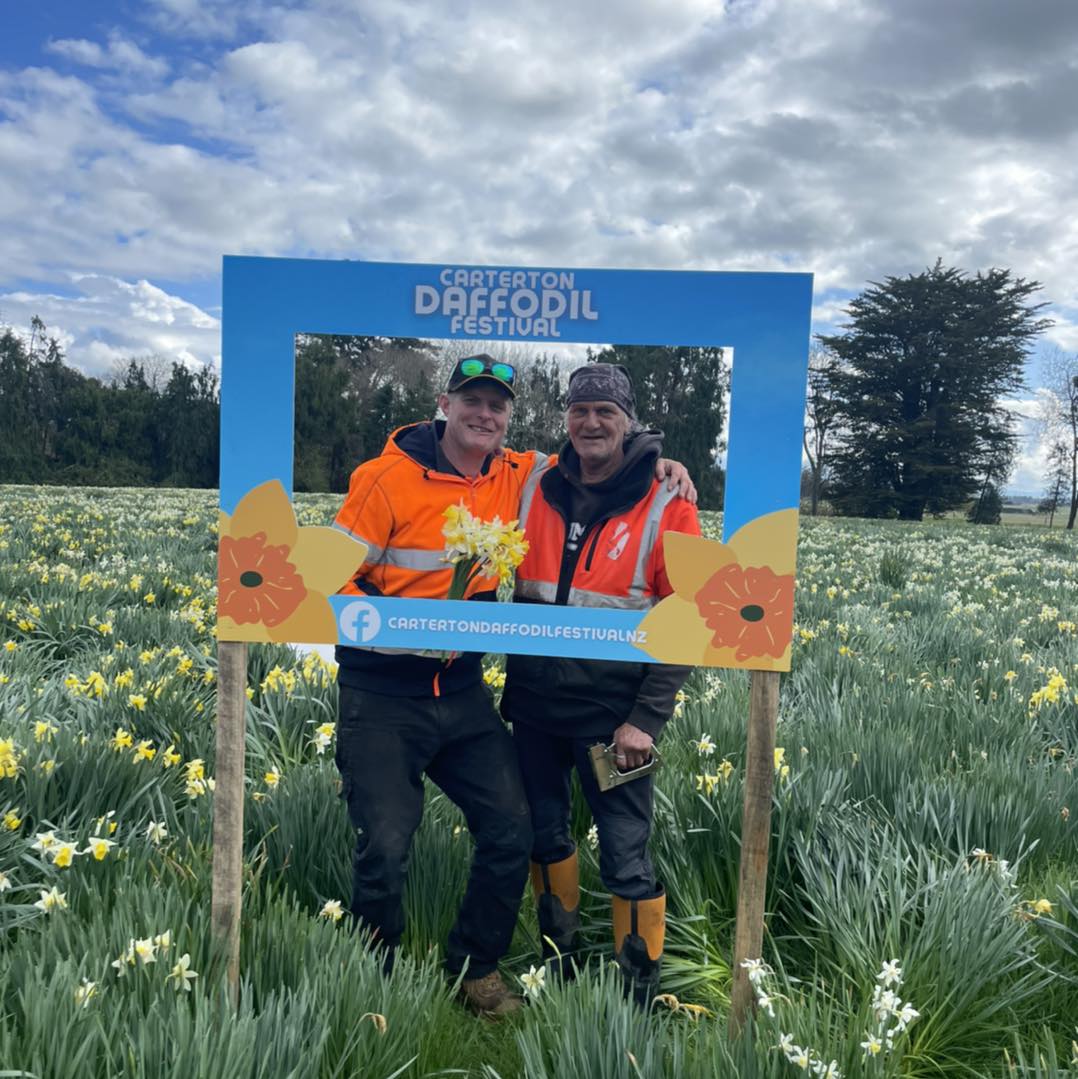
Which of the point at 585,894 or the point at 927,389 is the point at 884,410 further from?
the point at 585,894

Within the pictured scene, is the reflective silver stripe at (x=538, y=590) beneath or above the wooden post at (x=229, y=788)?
above

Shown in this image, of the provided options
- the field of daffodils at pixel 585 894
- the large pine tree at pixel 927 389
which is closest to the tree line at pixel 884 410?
the large pine tree at pixel 927 389

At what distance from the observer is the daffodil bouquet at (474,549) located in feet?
8.54

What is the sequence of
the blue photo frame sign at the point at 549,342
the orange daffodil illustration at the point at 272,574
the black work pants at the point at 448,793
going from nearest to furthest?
the blue photo frame sign at the point at 549,342, the orange daffodil illustration at the point at 272,574, the black work pants at the point at 448,793

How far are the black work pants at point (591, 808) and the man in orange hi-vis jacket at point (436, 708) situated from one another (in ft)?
0.36

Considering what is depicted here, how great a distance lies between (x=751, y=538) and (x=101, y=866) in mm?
2257

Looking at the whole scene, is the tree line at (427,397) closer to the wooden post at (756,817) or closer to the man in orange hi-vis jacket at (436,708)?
the man in orange hi-vis jacket at (436,708)

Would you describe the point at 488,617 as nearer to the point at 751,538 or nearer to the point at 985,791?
the point at 751,538

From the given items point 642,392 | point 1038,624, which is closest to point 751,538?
point 642,392

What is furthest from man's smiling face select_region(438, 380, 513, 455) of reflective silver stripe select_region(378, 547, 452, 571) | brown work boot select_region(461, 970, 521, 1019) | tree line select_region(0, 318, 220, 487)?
tree line select_region(0, 318, 220, 487)

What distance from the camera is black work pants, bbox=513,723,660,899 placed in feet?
9.52

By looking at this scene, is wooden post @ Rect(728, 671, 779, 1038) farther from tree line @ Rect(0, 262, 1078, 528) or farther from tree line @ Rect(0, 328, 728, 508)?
tree line @ Rect(0, 262, 1078, 528)

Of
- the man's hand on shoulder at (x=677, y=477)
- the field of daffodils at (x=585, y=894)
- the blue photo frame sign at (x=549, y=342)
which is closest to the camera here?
the field of daffodils at (x=585, y=894)

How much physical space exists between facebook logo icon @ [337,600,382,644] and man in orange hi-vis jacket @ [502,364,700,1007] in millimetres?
479
